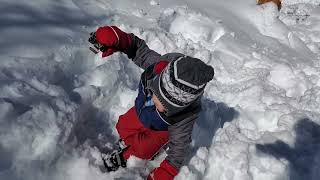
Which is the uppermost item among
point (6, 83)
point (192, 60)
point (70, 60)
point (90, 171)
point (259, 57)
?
point (192, 60)

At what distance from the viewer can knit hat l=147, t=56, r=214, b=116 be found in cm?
255

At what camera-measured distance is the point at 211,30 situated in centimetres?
477

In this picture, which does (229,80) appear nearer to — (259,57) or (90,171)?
(259,57)

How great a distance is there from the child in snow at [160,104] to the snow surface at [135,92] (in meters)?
0.16

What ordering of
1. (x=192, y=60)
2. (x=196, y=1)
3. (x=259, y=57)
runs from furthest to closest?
1. (x=196, y=1)
2. (x=259, y=57)
3. (x=192, y=60)

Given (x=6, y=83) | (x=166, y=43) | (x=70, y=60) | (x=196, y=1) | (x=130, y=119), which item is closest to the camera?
(x=6, y=83)

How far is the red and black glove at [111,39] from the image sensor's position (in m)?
3.00

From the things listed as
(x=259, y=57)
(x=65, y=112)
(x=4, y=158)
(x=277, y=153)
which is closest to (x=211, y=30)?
(x=259, y=57)

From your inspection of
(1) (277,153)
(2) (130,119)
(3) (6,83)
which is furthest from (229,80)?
(3) (6,83)

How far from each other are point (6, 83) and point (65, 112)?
387mm

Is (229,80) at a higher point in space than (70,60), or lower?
lower

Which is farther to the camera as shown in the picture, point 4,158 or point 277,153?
point 277,153

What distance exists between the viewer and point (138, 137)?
3242mm

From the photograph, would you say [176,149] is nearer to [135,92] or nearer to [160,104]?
[160,104]
